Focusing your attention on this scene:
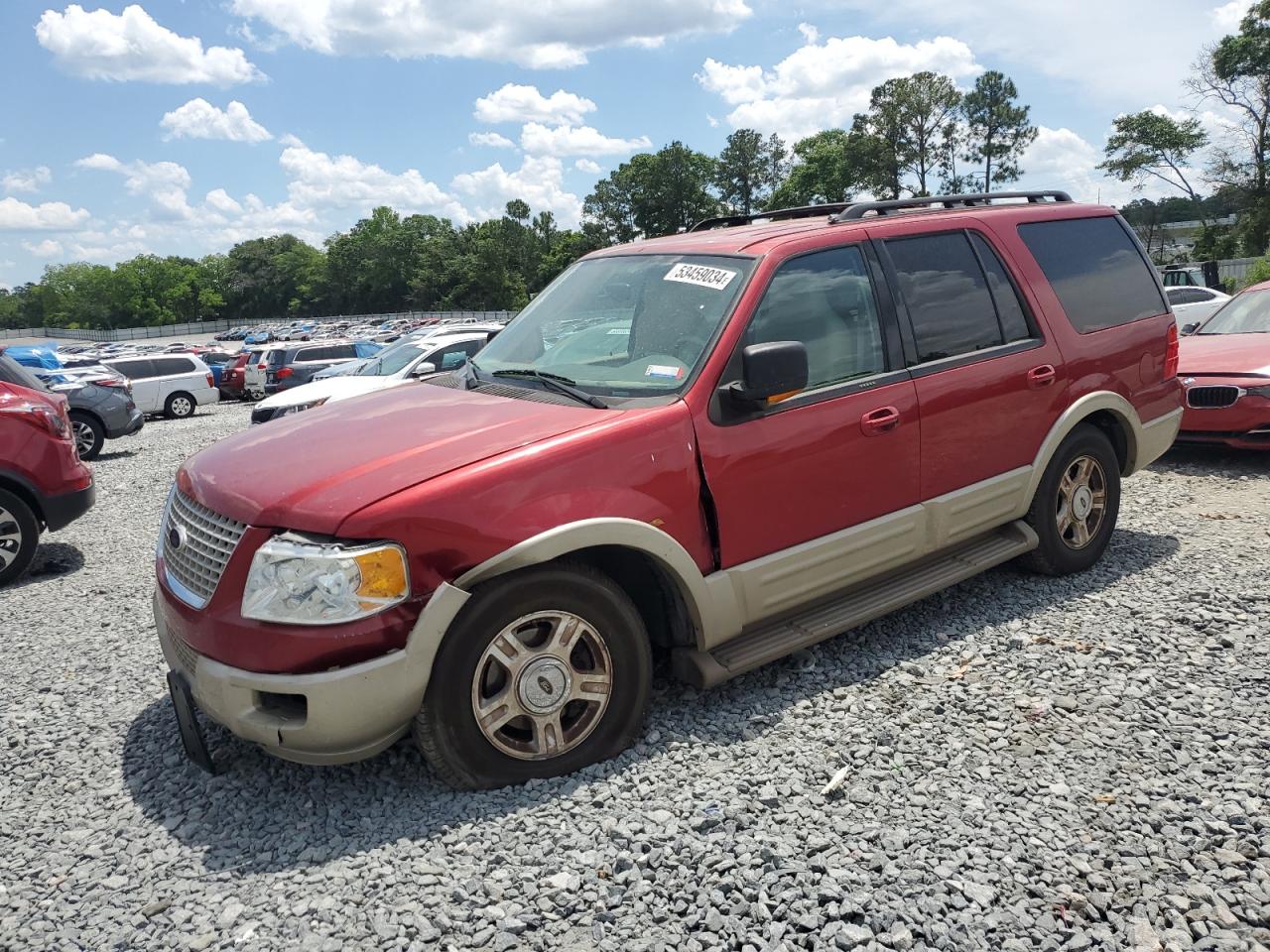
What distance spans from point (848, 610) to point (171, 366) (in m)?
22.7

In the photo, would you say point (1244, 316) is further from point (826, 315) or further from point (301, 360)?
point (301, 360)

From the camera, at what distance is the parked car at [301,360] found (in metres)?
24.4

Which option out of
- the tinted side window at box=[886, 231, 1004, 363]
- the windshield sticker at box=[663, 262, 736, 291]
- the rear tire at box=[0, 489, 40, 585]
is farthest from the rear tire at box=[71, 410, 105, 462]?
the tinted side window at box=[886, 231, 1004, 363]

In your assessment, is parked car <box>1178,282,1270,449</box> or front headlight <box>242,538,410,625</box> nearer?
front headlight <box>242,538,410,625</box>

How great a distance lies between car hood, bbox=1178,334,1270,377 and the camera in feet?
25.3

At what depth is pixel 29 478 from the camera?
6.73 meters

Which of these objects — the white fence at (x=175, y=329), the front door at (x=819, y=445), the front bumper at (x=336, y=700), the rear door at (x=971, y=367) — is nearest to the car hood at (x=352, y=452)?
the front bumper at (x=336, y=700)

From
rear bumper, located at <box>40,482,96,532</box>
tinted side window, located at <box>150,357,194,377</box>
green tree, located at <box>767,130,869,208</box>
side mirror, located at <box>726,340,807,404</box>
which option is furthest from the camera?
green tree, located at <box>767,130,869,208</box>

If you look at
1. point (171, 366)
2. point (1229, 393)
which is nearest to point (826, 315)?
point (1229, 393)

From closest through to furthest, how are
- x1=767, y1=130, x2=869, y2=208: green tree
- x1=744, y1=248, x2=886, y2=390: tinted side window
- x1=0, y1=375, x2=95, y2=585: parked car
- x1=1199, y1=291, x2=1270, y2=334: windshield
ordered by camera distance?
x1=744, y1=248, x2=886, y2=390: tinted side window < x1=0, y1=375, x2=95, y2=585: parked car < x1=1199, y1=291, x2=1270, y2=334: windshield < x1=767, y1=130, x2=869, y2=208: green tree

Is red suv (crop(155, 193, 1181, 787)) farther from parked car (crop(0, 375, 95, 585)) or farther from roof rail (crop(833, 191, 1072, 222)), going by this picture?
parked car (crop(0, 375, 95, 585))

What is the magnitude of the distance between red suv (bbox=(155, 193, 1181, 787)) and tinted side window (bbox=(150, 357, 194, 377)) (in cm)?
2082

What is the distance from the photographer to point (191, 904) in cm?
284

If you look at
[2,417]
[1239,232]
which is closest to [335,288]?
[1239,232]
